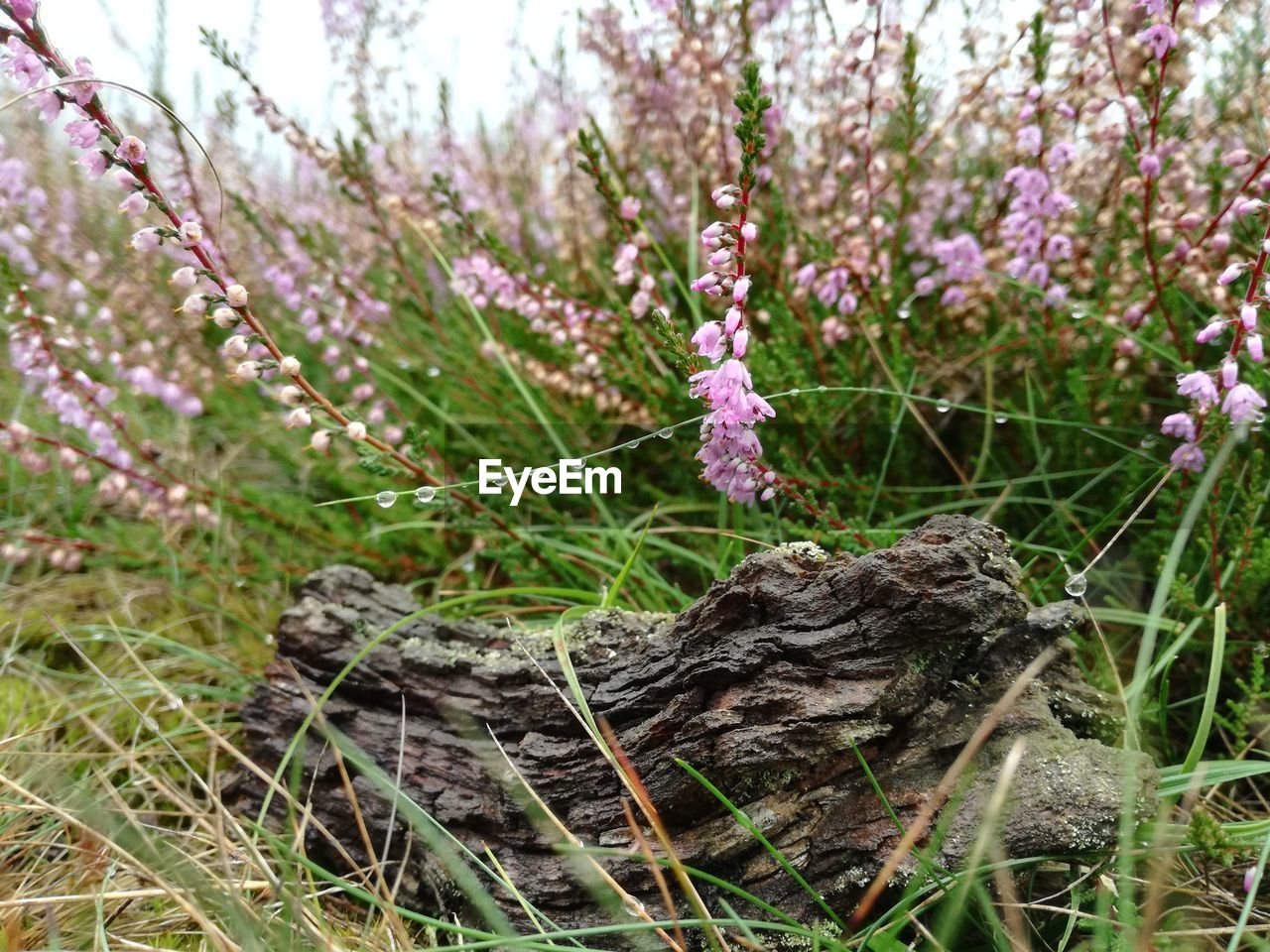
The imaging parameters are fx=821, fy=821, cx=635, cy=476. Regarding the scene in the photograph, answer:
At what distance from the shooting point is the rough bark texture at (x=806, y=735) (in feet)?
5.06

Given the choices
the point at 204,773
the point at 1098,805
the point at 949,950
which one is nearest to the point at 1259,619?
the point at 1098,805

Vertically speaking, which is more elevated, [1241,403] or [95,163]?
[95,163]

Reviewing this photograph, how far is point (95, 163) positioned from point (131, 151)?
0.08 m

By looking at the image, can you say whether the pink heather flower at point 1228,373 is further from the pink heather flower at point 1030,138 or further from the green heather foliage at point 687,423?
the pink heather flower at point 1030,138

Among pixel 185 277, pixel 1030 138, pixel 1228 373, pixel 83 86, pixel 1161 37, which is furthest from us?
pixel 1030 138

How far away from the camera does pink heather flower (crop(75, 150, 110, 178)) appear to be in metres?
1.62

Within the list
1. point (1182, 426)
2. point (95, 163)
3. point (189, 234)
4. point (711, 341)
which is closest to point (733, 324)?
point (711, 341)

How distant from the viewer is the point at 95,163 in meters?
1.65

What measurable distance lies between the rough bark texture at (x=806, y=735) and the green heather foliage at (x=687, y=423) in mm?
95

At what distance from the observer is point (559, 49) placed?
413cm

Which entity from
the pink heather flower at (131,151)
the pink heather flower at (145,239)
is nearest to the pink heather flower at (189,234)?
the pink heather flower at (145,239)

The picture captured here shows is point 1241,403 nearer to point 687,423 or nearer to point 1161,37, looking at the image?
point 1161,37

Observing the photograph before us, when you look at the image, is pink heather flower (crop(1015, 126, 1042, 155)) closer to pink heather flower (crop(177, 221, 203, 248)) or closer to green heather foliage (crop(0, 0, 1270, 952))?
green heather foliage (crop(0, 0, 1270, 952))

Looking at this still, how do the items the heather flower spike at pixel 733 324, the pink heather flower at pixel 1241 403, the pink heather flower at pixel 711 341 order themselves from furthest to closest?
the pink heather flower at pixel 1241 403
the pink heather flower at pixel 711 341
the heather flower spike at pixel 733 324
